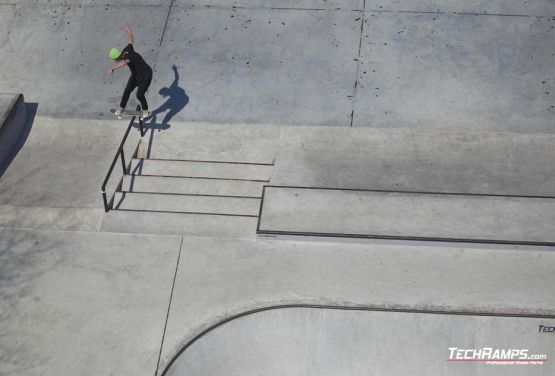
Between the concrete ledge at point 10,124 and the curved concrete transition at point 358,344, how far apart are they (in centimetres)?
545

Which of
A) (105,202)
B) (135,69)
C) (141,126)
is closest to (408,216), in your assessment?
(105,202)

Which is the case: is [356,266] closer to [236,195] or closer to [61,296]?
[236,195]

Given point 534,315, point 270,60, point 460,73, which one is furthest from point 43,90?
point 534,315

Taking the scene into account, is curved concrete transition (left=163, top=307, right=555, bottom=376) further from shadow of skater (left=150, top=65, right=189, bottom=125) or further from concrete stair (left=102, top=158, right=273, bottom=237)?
shadow of skater (left=150, top=65, right=189, bottom=125)

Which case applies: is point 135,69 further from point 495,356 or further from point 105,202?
point 495,356

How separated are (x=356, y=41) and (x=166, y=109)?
4247 millimetres

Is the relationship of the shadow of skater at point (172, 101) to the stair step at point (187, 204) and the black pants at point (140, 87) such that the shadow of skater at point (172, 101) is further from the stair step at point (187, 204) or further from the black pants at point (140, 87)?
the stair step at point (187, 204)

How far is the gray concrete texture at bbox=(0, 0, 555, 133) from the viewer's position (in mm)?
12914

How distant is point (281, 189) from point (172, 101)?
3569mm

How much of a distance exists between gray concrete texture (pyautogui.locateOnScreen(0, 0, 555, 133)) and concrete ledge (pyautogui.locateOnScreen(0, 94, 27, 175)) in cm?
67

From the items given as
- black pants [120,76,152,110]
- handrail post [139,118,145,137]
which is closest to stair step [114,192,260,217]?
handrail post [139,118,145,137]

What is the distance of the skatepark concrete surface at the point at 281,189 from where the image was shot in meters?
9.29

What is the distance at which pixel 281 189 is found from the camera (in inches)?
428

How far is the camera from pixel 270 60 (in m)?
13.9
